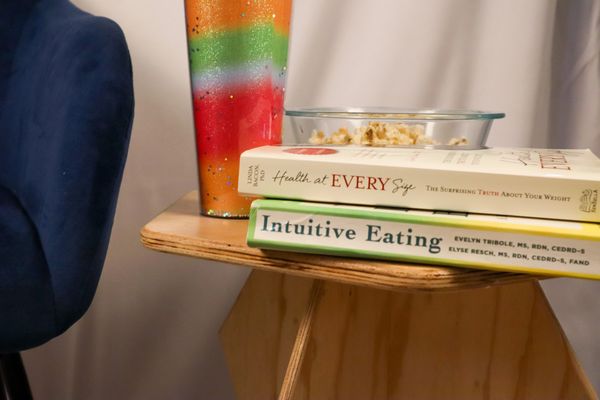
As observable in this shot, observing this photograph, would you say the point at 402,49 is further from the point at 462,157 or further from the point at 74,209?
the point at 74,209

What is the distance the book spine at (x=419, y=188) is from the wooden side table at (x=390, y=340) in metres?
0.09

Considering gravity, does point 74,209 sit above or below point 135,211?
above

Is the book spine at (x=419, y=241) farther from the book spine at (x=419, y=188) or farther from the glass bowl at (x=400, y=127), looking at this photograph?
the glass bowl at (x=400, y=127)

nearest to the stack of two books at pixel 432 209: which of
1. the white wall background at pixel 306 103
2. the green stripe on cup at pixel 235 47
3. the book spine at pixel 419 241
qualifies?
the book spine at pixel 419 241

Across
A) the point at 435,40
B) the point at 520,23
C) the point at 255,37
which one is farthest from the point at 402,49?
the point at 255,37

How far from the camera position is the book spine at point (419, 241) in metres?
0.49

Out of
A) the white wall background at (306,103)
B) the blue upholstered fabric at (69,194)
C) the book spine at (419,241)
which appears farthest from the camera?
the white wall background at (306,103)

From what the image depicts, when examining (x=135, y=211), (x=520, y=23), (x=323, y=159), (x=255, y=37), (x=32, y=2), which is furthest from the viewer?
(x=135, y=211)

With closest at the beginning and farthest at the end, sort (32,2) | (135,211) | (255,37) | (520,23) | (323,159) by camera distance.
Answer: (323,159)
(255,37)
(32,2)
(520,23)
(135,211)

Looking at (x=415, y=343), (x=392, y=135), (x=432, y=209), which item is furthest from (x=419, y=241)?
(x=415, y=343)

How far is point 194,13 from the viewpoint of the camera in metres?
0.67

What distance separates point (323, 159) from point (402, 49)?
1.94 feet

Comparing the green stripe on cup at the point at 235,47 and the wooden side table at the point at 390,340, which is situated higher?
the green stripe on cup at the point at 235,47

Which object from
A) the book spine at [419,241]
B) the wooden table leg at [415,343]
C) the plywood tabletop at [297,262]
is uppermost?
the book spine at [419,241]
